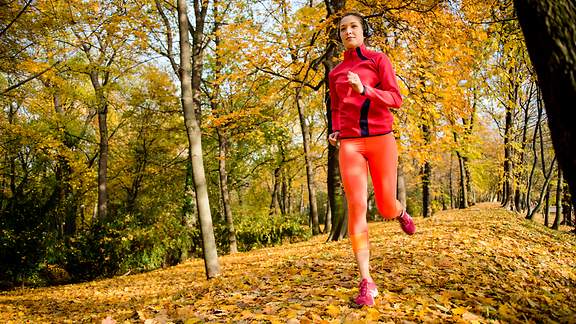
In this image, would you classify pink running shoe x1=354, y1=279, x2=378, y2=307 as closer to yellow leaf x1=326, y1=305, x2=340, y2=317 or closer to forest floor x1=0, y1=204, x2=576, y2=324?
forest floor x1=0, y1=204, x2=576, y2=324

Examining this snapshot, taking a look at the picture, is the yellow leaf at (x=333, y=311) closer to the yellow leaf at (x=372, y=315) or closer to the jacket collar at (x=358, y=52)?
the yellow leaf at (x=372, y=315)

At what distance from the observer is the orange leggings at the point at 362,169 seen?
299 cm

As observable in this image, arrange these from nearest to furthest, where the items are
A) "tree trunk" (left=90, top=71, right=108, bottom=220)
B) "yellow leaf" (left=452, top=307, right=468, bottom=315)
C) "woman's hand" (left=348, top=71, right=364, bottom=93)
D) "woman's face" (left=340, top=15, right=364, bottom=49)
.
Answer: "woman's hand" (left=348, top=71, right=364, bottom=93) < "yellow leaf" (left=452, top=307, right=468, bottom=315) < "woman's face" (left=340, top=15, right=364, bottom=49) < "tree trunk" (left=90, top=71, right=108, bottom=220)

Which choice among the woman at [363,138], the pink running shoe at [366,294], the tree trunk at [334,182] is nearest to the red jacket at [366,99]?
the woman at [363,138]

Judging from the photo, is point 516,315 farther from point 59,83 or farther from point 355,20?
point 59,83

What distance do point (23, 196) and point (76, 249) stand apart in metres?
3.23

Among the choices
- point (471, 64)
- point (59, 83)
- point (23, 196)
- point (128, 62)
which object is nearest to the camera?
point (471, 64)

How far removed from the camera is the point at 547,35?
200 cm

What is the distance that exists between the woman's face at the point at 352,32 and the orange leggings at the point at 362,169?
0.79m

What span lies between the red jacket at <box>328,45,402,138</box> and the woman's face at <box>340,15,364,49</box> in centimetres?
7

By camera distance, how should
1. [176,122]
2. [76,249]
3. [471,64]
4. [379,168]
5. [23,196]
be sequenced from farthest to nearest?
1. [176,122]
2. [23,196]
3. [76,249]
4. [471,64]
5. [379,168]

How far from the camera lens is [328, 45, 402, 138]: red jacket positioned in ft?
9.70

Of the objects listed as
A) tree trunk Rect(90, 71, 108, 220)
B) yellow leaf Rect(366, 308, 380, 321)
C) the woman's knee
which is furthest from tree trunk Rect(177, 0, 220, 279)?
tree trunk Rect(90, 71, 108, 220)

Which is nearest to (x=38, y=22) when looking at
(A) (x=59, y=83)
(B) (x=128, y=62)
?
(A) (x=59, y=83)
